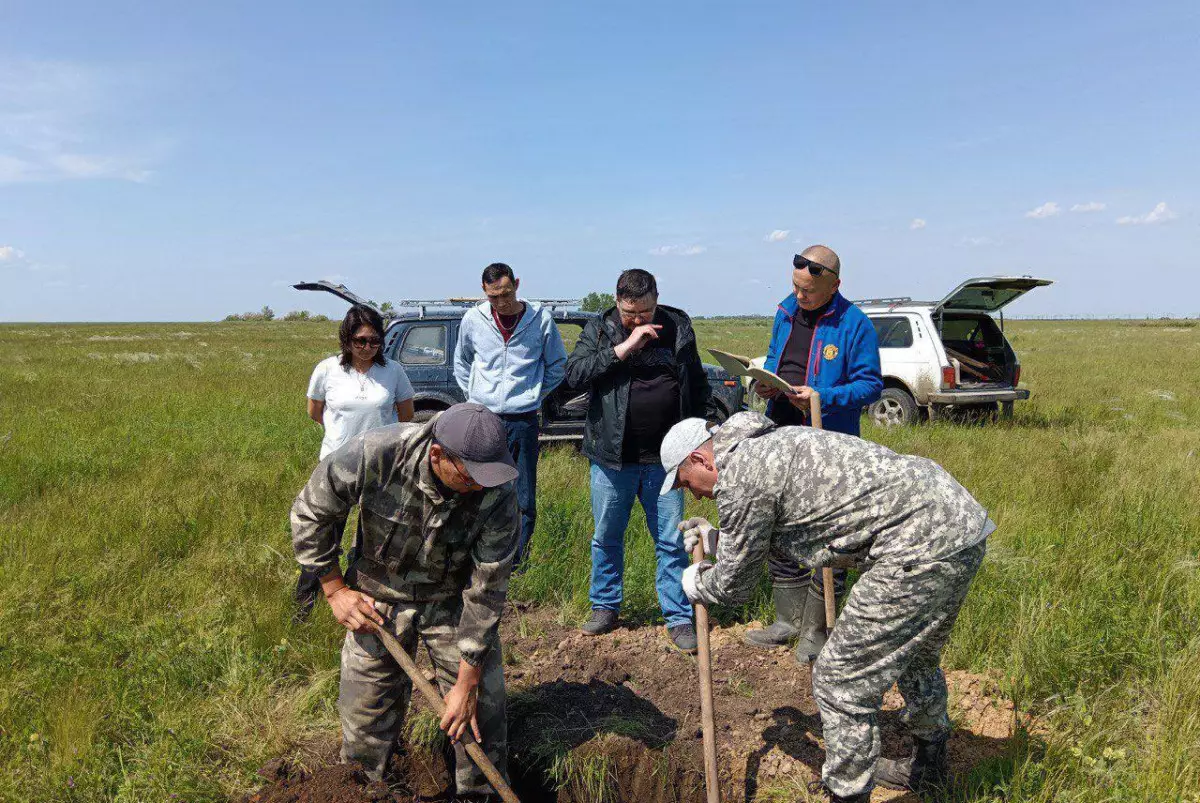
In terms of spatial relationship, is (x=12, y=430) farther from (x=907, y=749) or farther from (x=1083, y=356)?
(x=1083, y=356)

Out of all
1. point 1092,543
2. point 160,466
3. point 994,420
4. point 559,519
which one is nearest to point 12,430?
point 160,466

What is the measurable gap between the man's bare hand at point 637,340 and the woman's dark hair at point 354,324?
4.45 ft

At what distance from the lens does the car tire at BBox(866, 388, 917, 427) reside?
388 inches

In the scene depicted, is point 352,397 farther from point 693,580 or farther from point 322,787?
point 693,580

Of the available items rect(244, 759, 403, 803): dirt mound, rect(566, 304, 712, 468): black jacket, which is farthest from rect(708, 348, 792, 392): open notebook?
rect(244, 759, 403, 803): dirt mound

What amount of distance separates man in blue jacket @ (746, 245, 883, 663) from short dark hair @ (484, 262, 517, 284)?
1648mm

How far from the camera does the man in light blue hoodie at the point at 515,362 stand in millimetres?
4418

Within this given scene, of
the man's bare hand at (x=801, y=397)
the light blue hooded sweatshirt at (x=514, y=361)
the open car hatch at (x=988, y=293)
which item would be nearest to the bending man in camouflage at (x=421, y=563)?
the man's bare hand at (x=801, y=397)

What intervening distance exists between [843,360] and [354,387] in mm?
2665

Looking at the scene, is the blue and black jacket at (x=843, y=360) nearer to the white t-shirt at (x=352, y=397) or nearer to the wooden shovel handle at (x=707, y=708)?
the wooden shovel handle at (x=707, y=708)

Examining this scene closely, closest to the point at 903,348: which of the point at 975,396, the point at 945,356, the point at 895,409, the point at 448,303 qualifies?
the point at 945,356

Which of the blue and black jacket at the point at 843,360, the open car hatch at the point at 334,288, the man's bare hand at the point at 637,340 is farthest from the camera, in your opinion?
the open car hatch at the point at 334,288

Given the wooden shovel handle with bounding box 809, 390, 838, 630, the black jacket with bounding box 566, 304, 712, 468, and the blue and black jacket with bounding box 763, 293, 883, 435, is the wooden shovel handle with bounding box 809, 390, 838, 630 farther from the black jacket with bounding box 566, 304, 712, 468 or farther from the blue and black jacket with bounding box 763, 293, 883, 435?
the black jacket with bounding box 566, 304, 712, 468

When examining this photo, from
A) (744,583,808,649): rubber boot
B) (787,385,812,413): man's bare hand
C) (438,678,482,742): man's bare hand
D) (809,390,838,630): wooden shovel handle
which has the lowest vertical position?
(744,583,808,649): rubber boot
